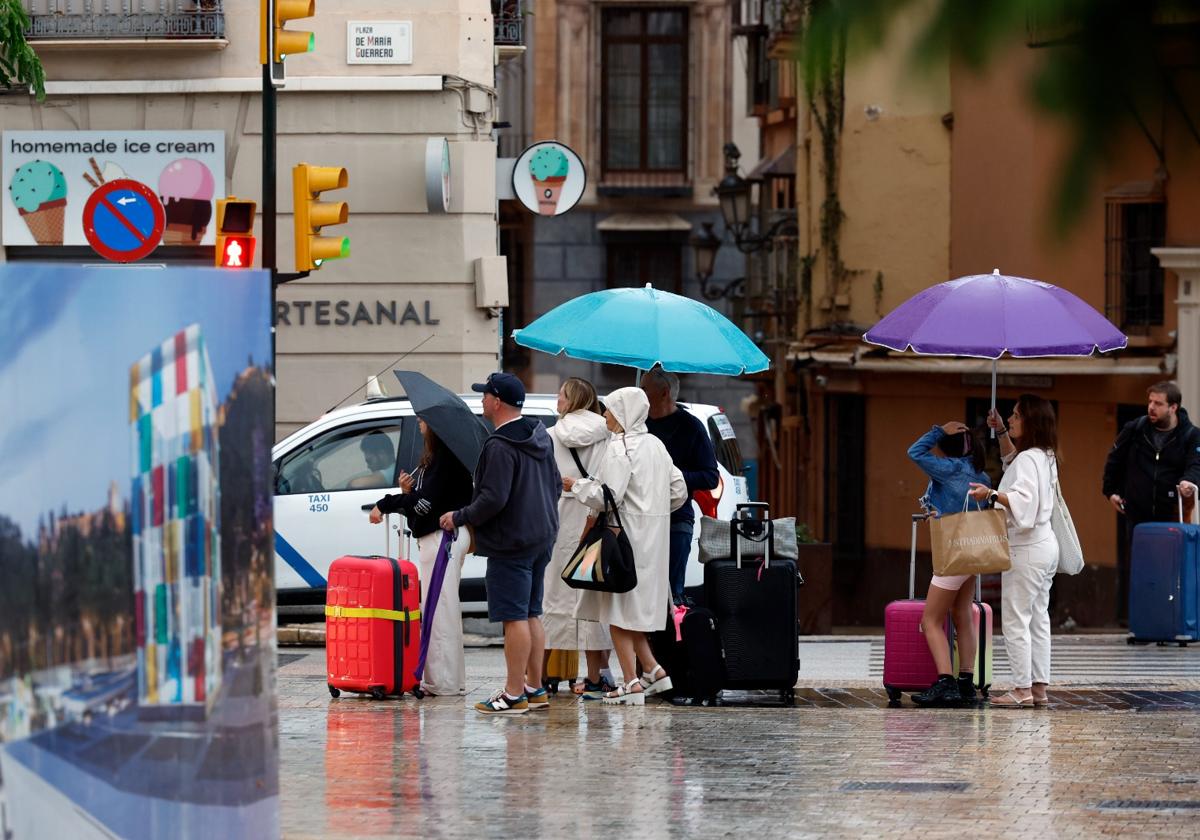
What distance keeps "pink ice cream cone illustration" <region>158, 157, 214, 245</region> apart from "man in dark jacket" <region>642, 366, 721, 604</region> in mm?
8676

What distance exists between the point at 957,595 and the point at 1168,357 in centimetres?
1240

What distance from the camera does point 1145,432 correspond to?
15164 mm

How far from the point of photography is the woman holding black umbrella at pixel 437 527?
451 inches

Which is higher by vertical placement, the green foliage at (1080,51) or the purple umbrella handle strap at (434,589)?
the green foliage at (1080,51)

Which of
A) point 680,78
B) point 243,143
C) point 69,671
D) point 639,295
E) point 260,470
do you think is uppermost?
point 680,78

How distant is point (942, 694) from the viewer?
443 inches

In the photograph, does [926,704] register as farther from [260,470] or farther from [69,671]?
[69,671]

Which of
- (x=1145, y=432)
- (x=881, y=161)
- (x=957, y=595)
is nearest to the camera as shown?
(x=957, y=595)

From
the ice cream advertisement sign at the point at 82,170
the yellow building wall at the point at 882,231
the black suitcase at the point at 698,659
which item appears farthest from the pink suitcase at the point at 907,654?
the yellow building wall at the point at 882,231

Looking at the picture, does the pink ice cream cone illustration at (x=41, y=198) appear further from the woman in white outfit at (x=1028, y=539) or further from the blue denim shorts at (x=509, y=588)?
the woman in white outfit at (x=1028, y=539)

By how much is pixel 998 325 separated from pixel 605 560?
2.54 m

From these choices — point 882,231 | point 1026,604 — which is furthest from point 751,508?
point 882,231

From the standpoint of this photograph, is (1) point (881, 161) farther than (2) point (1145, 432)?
Yes

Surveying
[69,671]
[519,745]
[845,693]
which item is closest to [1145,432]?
[845,693]
